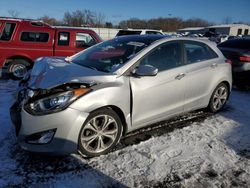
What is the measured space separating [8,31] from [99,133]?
6.15 metres

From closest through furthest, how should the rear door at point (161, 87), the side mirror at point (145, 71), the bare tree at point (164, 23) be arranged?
the side mirror at point (145, 71)
the rear door at point (161, 87)
the bare tree at point (164, 23)

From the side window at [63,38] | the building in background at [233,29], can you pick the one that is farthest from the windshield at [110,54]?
the building in background at [233,29]

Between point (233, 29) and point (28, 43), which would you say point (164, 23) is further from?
point (28, 43)

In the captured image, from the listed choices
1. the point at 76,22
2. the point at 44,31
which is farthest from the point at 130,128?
the point at 76,22

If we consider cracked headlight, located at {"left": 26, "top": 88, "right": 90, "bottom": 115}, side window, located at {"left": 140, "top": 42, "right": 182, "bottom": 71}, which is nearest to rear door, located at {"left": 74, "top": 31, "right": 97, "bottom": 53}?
side window, located at {"left": 140, "top": 42, "right": 182, "bottom": 71}

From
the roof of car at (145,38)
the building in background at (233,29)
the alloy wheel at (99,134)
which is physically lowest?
the alloy wheel at (99,134)

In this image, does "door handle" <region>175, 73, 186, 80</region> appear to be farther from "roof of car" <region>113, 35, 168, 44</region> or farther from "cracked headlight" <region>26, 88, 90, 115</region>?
"cracked headlight" <region>26, 88, 90, 115</region>

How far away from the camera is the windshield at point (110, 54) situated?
14.3 ft

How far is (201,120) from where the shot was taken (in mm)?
5543

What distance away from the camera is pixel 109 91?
3812 mm

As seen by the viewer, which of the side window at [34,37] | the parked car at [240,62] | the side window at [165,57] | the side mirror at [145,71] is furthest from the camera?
the side window at [34,37]

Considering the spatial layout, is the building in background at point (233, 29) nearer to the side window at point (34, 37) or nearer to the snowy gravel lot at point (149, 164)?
the side window at point (34, 37)

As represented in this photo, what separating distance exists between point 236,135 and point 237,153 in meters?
0.72

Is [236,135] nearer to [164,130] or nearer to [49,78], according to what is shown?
[164,130]
